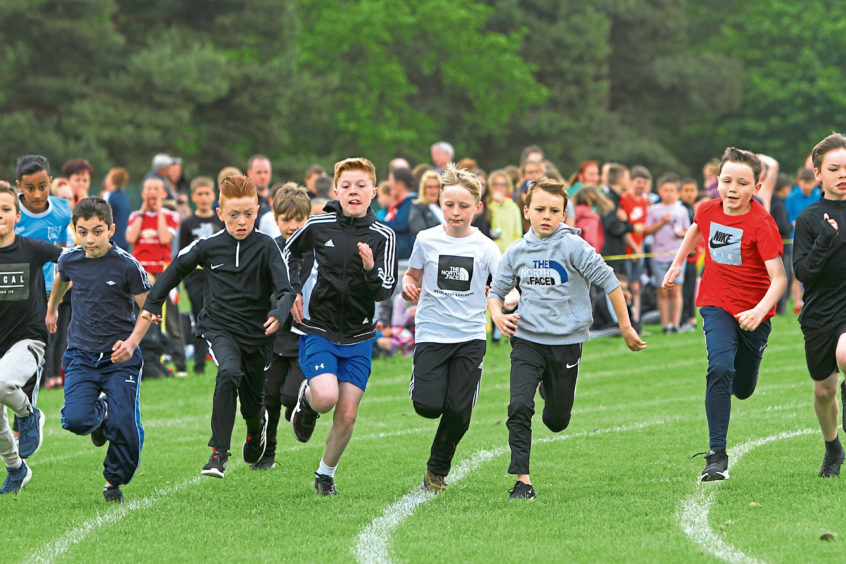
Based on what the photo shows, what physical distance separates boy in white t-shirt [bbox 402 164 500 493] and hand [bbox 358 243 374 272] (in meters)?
0.26

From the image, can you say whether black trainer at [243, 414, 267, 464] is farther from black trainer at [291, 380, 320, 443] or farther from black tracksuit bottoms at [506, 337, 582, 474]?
black tracksuit bottoms at [506, 337, 582, 474]

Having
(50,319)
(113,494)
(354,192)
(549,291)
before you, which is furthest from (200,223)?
(549,291)

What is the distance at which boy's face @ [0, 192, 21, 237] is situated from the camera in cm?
807

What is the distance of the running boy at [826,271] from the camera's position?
7688mm

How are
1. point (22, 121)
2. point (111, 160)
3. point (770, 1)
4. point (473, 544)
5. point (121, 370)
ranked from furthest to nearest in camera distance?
point (770, 1) < point (111, 160) < point (22, 121) < point (121, 370) < point (473, 544)

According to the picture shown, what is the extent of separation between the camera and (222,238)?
315 inches

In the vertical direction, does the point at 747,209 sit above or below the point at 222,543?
above

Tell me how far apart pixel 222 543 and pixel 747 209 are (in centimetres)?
400

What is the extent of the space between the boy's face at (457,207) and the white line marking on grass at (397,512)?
1747 mm

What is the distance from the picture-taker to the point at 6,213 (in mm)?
8094

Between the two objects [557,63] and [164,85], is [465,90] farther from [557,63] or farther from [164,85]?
[164,85]

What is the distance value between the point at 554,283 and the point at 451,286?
0.69m

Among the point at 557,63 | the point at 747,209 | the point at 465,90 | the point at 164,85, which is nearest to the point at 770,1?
the point at 557,63

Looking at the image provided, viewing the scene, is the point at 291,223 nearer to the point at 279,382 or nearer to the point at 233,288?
the point at 279,382
